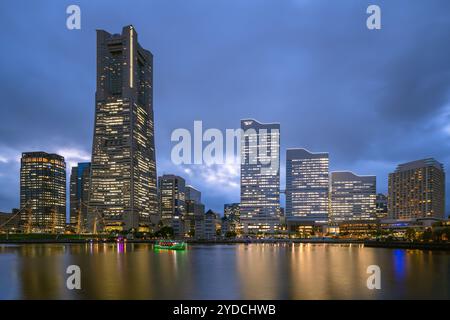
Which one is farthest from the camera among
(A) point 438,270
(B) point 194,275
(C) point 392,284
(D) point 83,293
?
(A) point 438,270

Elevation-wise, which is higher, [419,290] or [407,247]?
[419,290]

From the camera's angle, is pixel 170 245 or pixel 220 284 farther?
pixel 170 245

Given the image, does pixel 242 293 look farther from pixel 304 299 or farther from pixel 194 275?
pixel 194 275

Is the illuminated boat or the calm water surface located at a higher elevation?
the calm water surface

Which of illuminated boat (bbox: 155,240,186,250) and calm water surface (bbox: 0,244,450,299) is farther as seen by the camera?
illuminated boat (bbox: 155,240,186,250)

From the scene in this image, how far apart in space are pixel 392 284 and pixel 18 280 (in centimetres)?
5032

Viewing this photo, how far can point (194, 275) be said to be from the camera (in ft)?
198

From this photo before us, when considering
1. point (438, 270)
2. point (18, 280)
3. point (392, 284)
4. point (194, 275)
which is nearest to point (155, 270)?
point (194, 275)

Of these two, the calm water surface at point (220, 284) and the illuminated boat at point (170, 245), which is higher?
the calm water surface at point (220, 284)

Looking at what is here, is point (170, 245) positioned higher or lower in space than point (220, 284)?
lower

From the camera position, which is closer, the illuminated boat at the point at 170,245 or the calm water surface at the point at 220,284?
the calm water surface at the point at 220,284

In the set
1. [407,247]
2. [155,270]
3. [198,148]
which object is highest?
[198,148]
